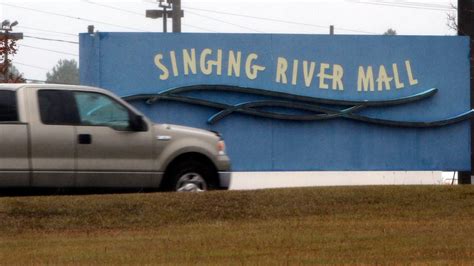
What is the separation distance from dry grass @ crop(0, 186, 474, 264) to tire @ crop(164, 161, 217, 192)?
0.45m

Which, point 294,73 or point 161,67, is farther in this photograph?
point 294,73

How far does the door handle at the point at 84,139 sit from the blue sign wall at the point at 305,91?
7.29 meters

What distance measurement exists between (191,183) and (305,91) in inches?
311

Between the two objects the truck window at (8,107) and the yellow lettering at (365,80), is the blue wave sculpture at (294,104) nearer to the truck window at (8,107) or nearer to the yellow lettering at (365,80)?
the yellow lettering at (365,80)

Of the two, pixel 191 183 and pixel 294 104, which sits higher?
pixel 294 104

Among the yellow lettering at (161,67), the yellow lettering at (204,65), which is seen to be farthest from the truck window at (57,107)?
the yellow lettering at (204,65)

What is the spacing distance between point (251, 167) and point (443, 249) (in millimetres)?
11202

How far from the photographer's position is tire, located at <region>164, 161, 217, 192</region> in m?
17.0

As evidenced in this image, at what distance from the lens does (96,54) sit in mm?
23594

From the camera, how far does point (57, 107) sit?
16.4m

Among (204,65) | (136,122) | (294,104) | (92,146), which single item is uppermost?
(204,65)

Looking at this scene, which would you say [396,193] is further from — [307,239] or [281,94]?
[281,94]

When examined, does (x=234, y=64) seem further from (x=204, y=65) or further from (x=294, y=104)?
(x=294, y=104)

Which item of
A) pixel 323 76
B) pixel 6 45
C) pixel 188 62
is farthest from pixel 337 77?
pixel 6 45
